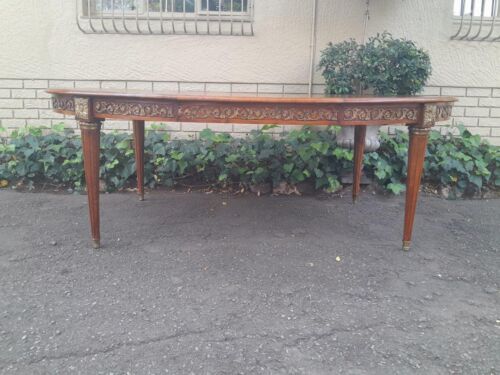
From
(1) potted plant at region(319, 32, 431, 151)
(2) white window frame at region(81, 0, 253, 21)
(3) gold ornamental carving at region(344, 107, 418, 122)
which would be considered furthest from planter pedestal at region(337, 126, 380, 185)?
(2) white window frame at region(81, 0, 253, 21)

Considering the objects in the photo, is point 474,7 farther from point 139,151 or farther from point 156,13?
point 139,151

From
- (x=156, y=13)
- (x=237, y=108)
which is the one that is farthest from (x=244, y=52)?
(x=237, y=108)

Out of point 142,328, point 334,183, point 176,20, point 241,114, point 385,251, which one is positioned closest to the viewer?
point 142,328

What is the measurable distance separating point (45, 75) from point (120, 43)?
0.78m

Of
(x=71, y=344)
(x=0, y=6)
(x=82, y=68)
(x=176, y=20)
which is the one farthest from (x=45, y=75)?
(x=71, y=344)

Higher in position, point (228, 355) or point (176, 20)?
point (176, 20)

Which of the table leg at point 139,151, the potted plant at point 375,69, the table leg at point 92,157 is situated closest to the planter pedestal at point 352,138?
the potted plant at point 375,69

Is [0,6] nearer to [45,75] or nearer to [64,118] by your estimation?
[45,75]

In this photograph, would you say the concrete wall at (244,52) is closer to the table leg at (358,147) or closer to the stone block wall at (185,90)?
the stone block wall at (185,90)

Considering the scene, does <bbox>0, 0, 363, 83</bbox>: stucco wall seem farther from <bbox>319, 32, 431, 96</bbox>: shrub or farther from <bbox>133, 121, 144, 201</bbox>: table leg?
<bbox>133, 121, 144, 201</bbox>: table leg

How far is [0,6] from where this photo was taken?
4105mm

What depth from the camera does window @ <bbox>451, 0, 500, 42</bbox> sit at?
13.3 ft

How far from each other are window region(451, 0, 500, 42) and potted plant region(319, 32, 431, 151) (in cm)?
82

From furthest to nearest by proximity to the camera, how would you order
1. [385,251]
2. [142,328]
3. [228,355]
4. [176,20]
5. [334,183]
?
1. [176,20]
2. [334,183]
3. [385,251]
4. [142,328]
5. [228,355]
